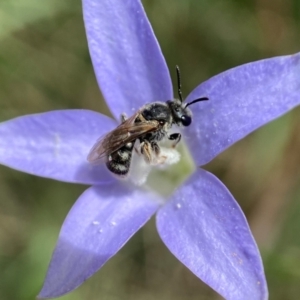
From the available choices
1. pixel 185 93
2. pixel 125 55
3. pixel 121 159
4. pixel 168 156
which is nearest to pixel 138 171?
pixel 168 156

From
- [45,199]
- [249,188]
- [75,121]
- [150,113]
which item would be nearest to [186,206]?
[150,113]

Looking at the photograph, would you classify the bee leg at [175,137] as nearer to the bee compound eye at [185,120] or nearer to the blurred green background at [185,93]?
the bee compound eye at [185,120]

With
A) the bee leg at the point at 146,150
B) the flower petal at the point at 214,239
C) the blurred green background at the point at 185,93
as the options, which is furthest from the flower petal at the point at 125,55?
the blurred green background at the point at 185,93

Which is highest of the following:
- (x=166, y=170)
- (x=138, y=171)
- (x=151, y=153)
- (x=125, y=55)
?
(x=125, y=55)

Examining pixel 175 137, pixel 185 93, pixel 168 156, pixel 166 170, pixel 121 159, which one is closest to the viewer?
pixel 121 159

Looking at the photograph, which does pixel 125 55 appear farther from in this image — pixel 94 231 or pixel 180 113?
pixel 94 231
